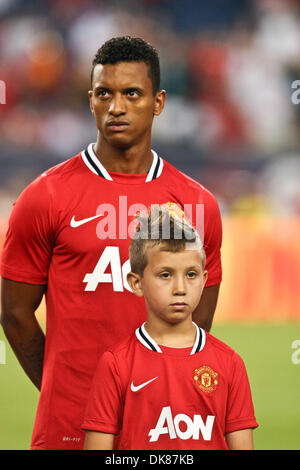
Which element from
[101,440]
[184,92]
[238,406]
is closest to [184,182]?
[238,406]

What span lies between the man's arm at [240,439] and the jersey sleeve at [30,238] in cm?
85

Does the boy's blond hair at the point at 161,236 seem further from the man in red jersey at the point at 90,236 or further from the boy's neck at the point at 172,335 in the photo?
the man in red jersey at the point at 90,236

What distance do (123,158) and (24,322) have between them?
66 centimetres

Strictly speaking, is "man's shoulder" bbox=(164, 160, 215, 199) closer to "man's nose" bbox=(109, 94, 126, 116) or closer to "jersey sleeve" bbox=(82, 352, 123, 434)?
"man's nose" bbox=(109, 94, 126, 116)

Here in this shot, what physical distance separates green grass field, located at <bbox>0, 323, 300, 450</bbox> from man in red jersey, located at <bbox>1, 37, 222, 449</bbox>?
2449 millimetres

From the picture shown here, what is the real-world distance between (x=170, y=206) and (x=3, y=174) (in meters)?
10.3

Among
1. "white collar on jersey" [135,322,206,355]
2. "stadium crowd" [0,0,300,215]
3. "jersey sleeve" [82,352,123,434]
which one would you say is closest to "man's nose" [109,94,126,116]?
"white collar on jersey" [135,322,206,355]

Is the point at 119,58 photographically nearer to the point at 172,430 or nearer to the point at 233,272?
the point at 172,430

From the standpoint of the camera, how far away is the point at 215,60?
Answer: 1320cm

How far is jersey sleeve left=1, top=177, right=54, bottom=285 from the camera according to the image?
257 centimetres

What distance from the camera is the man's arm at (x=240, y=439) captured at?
7.17 ft

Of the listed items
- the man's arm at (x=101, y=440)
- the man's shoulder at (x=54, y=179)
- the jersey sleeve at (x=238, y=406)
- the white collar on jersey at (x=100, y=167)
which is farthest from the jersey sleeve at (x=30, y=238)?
the jersey sleeve at (x=238, y=406)

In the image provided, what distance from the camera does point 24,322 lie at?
2.75m

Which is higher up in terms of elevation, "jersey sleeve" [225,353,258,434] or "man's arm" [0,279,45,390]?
"man's arm" [0,279,45,390]
